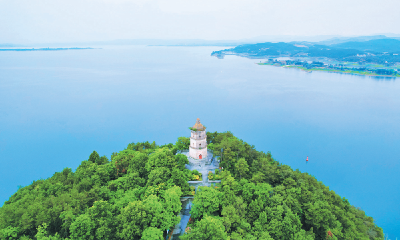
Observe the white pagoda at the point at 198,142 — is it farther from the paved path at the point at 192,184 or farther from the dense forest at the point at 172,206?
the dense forest at the point at 172,206

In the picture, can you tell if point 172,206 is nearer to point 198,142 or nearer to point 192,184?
point 192,184

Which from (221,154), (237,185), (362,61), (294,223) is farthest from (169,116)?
(362,61)

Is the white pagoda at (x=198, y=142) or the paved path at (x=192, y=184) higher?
the white pagoda at (x=198, y=142)

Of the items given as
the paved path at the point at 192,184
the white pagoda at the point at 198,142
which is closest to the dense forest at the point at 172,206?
the paved path at the point at 192,184

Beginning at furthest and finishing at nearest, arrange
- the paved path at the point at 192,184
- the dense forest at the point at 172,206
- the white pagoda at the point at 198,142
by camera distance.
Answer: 1. the white pagoda at the point at 198,142
2. the paved path at the point at 192,184
3. the dense forest at the point at 172,206

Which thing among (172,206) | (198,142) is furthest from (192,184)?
(198,142)

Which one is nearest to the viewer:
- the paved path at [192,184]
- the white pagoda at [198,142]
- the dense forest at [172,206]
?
the dense forest at [172,206]
